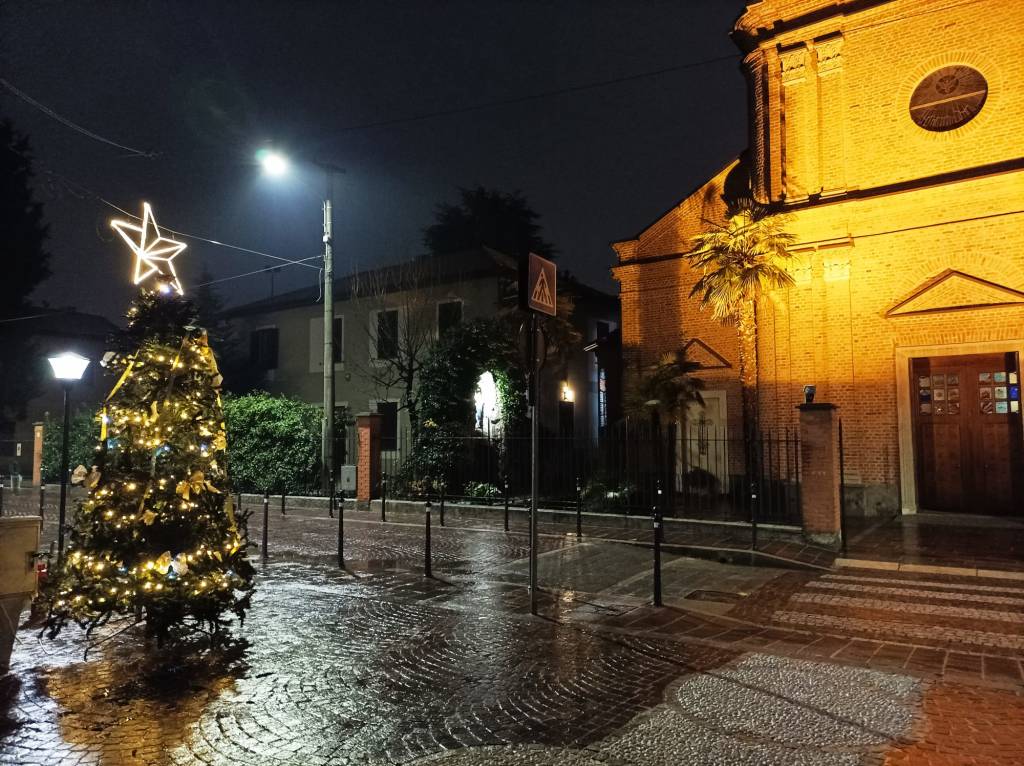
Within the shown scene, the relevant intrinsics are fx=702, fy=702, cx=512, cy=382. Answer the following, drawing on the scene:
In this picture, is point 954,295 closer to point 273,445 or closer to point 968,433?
point 968,433

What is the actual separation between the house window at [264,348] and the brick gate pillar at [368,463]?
42.3 feet

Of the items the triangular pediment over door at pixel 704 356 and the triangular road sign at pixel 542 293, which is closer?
the triangular road sign at pixel 542 293

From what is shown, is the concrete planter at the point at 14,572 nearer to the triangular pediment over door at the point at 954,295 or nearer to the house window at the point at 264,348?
the triangular pediment over door at the point at 954,295

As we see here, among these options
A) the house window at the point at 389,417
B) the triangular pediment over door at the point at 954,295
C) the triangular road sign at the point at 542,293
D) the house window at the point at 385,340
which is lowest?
the house window at the point at 389,417

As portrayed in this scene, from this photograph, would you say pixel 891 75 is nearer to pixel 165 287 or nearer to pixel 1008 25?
pixel 1008 25

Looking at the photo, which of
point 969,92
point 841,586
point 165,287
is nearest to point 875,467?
point 841,586

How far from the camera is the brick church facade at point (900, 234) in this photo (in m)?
13.6

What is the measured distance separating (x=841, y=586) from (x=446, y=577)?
4974 millimetres

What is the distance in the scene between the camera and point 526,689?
5086 millimetres

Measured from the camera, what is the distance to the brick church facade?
44.6 ft

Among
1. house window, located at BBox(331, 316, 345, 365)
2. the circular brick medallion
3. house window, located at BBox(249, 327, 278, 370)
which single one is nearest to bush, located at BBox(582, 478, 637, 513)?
the circular brick medallion

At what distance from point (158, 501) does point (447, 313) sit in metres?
18.9

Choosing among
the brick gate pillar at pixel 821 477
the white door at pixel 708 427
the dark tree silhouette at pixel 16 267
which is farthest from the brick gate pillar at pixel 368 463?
the dark tree silhouette at pixel 16 267

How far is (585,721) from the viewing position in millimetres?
4492
